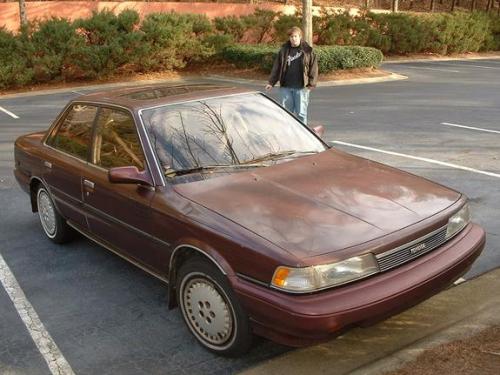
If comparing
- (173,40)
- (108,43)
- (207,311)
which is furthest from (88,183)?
(173,40)

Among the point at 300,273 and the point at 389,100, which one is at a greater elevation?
the point at 300,273

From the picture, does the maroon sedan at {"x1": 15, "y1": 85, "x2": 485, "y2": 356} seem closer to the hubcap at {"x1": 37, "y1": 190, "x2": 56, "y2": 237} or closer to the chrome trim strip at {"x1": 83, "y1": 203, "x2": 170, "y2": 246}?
the chrome trim strip at {"x1": 83, "y1": 203, "x2": 170, "y2": 246}

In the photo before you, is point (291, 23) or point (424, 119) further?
point (291, 23)

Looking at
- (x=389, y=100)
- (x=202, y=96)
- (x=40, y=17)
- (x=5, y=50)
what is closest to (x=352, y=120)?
(x=389, y=100)

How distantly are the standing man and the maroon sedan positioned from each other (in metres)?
4.29

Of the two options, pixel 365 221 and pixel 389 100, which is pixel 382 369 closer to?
pixel 365 221

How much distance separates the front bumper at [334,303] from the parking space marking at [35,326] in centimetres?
122

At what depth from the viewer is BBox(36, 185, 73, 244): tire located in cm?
532

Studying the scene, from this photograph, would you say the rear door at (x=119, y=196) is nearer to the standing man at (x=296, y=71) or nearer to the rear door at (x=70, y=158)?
the rear door at (x=70, y=158)

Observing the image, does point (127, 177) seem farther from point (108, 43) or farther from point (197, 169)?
point (108, 43)

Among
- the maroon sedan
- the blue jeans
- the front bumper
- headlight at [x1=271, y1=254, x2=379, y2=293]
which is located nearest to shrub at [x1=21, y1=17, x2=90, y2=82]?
the blue jeans

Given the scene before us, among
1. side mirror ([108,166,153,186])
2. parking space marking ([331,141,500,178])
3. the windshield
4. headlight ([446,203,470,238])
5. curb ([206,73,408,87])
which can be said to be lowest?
curb ([206,73,408,87])

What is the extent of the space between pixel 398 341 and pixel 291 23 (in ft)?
70.1

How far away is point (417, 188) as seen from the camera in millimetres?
3881
